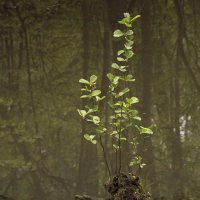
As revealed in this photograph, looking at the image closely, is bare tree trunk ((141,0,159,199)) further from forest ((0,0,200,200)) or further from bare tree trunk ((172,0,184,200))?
bare tree trunk ((172,0,184,200))

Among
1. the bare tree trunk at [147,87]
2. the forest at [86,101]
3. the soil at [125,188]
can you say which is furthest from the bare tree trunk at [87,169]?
the soil at [125,188]

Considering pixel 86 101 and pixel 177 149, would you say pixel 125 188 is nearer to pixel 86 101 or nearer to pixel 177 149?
pixel 177 149

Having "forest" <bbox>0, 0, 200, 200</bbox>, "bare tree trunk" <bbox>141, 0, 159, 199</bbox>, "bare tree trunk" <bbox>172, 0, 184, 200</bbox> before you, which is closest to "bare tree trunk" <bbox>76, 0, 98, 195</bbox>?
"forest" <bbox>0, 0, 200, 200</bbox>

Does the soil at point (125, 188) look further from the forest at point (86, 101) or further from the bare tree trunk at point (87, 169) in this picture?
the bare tree trunk at point (87, 169)

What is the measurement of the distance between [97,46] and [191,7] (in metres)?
1.53

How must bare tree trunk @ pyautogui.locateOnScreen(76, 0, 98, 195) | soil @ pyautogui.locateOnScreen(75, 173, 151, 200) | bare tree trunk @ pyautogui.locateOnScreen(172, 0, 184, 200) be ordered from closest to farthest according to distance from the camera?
soil @ pyautogui.locateOnScreen(75, 173, 151, 200) → bare tree trunk @ pyautogui.locateOnScreen(172, 0, 184, 200) → bare tree trunk @ pyautogui.locateOnScreen(76, 0, 98, 195)

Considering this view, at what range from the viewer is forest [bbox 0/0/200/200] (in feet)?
8.33

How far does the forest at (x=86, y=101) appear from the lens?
100.0 inches

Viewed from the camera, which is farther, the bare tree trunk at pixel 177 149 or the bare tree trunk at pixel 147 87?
the bare tree trunk at pixel 147 87

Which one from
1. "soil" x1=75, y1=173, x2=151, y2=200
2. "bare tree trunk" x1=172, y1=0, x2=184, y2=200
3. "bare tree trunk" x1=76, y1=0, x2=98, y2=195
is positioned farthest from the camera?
"bare tree trunk" x1=76, y1=0, x2=98, y2=195

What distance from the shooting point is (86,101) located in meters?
3.33

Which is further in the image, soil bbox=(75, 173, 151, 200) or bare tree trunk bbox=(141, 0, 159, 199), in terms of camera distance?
bare tree trunk bbox=(141, 0, 159, 199)

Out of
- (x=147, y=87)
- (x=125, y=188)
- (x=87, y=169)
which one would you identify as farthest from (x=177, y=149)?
(x=125, y=188)

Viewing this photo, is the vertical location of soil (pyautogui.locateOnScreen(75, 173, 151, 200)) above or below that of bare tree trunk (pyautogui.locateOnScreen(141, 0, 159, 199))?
below
